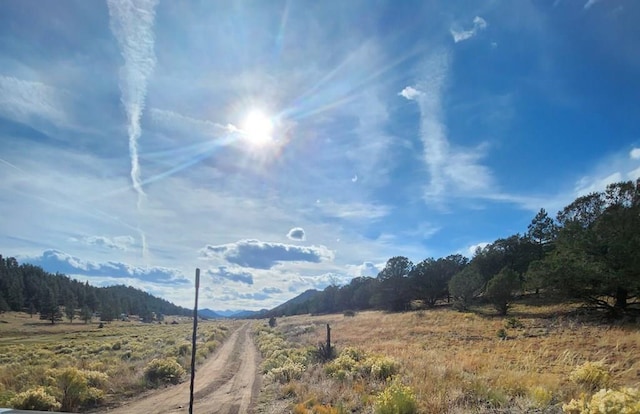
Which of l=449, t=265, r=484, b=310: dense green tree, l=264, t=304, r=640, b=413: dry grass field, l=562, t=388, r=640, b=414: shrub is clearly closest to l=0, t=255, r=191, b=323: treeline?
l=449, t=265, r=484, b=310: dense green tree

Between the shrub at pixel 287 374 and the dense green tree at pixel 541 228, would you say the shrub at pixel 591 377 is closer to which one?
the shrub at pixel 287 374

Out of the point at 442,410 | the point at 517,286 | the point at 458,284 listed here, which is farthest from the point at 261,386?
the point at 458,284

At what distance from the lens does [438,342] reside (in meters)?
25.0

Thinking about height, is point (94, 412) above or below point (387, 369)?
below

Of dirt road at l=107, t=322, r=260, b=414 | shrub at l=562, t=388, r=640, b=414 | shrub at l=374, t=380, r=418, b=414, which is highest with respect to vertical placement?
shrub at l=562, t=388, r=640, b=414

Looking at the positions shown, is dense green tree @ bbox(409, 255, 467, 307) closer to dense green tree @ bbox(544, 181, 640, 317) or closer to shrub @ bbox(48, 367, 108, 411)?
dense green tree @ bbox(544, 181, 640, 317)

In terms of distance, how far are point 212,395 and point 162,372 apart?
180 inches

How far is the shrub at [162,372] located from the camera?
16770mm

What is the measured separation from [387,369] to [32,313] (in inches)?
4897

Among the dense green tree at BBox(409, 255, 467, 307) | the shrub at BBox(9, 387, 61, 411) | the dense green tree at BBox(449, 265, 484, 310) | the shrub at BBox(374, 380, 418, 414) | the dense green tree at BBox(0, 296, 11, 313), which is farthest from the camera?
the dense green tree at BBox(0, 296, 11, 313)

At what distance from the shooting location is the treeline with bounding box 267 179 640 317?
28672mm

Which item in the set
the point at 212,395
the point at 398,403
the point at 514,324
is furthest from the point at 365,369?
the point at 514,324

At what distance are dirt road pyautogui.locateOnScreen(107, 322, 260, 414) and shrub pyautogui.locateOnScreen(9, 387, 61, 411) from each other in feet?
5.89

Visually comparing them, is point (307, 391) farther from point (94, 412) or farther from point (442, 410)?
point (94, 412)
